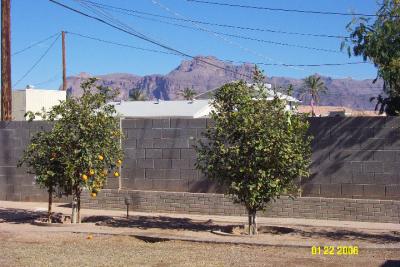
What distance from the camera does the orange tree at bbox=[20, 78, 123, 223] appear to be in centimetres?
1148

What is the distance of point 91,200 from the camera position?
1433 centimetres

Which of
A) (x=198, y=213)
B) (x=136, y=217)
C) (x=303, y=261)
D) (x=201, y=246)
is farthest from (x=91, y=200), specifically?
(x=303, y=261)

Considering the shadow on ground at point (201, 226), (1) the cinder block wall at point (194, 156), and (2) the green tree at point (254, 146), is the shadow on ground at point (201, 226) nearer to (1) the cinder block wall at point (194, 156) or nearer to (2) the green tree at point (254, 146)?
(2) the green tree at point (254, 146)

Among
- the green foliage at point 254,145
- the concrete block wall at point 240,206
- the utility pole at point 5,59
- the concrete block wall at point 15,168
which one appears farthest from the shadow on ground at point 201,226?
the utility pole at point 5,59

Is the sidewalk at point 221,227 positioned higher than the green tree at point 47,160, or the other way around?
the green tree at point 47,160

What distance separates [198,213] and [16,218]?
12.5 ft

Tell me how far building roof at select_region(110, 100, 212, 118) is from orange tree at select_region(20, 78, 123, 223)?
967 inches

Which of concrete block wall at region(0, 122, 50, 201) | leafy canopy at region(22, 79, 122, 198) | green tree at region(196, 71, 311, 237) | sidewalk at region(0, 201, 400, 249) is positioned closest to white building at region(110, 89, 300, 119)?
concrete block wall at region(0, 122, 50, 201)

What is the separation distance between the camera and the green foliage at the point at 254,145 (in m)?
10.2

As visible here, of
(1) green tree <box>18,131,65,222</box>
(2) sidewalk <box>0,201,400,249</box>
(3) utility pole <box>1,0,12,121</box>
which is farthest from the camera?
(3) utility pole <box>1,0,12,121</box>

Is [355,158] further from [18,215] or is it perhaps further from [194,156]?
[18,215]

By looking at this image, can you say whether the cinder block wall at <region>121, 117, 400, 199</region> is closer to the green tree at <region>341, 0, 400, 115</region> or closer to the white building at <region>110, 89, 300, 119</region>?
the green tree at <region>341, 0, 400, 115</region>

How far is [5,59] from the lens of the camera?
16.7 metres

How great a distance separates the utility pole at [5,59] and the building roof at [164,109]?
20.2 m
